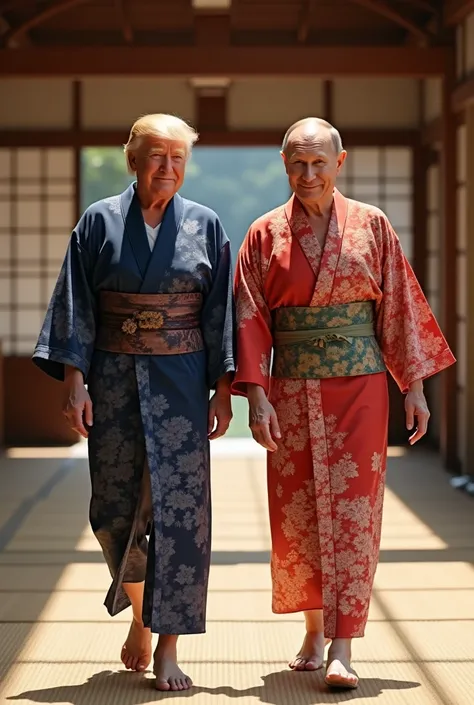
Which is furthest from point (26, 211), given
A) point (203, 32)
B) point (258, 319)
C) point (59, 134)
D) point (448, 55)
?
point (258, 319)

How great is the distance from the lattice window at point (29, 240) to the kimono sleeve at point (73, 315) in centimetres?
582

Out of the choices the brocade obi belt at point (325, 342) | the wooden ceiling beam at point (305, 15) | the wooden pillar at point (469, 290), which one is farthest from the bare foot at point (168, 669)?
the wooden ceiling beam at point (305, 15)

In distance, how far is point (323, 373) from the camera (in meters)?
3.08

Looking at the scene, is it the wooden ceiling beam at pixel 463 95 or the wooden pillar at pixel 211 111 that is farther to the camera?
the wooden pillar at pixel 211 111

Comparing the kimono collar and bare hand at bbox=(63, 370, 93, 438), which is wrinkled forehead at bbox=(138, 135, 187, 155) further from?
bare hand at bbox=(63, 370, 93, 438)

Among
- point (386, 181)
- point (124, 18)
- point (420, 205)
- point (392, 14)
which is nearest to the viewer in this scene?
point (392, 14)

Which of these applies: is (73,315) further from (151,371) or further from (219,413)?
(219,413)

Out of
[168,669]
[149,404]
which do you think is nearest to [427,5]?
[149,404]

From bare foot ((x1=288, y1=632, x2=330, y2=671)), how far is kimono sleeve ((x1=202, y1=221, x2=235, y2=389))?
717 mm

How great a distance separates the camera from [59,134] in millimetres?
8516

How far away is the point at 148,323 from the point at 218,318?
0.61ft

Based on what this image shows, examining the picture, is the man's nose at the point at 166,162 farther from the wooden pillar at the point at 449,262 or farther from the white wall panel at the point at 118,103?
the white wall panel at the point at 118,103

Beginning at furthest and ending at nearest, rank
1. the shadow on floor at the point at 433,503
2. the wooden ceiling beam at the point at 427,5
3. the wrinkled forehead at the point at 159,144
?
the wooden ceiling beam at the point at 427,5, the shadow on floor at the point at 433,503, the wrinkled forehead at the point at 159,144

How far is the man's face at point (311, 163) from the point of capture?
302cm
